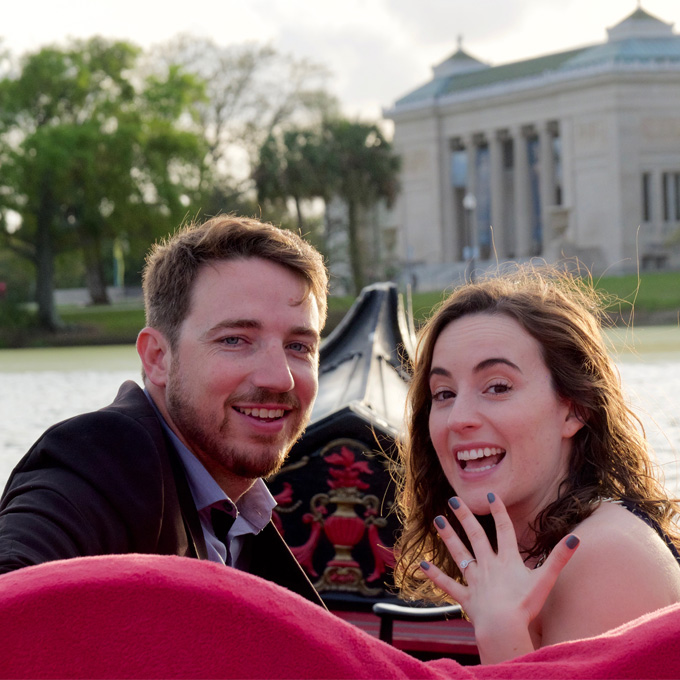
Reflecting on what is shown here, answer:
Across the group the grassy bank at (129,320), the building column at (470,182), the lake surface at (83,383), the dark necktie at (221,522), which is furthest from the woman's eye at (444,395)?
the building column at (470,182)

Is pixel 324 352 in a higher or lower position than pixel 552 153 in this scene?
lower

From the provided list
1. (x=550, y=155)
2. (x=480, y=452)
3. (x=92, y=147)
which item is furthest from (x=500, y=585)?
(x=550, y=155)

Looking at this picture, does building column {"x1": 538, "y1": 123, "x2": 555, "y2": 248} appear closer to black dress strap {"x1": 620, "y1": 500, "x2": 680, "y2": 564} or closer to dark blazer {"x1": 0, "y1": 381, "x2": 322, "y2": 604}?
black dress strap {"x1": 620, "y1": 500, "x2": 680, "y2": 564}

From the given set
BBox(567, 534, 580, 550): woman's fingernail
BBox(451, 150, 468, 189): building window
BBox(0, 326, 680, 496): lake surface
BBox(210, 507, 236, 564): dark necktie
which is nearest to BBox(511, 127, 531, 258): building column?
BBox(451, 150, 468, 189): building window

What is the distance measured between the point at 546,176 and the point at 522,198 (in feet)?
6.35

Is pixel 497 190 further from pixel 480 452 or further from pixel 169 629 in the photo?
pixel 169 629

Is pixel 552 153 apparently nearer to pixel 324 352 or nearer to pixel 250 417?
pixel 324 352

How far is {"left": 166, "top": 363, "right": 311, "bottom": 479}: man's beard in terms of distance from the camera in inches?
81.4

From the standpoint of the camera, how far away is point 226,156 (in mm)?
39844

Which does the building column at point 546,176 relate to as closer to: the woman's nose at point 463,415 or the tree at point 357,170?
the tree at point 357,170

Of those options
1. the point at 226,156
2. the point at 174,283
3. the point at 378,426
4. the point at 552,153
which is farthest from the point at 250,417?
the point at 552,153

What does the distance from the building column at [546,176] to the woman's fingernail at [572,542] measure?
5055 centimetres

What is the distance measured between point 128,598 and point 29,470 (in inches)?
33.7

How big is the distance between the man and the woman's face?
1.05ft
